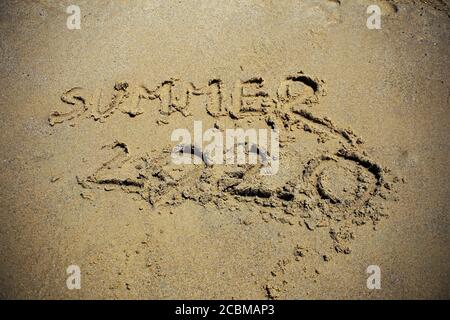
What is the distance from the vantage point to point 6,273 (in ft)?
6.14

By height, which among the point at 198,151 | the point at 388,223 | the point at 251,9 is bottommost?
the point at 388,223

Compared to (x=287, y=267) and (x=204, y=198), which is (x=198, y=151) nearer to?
(x=204, y=198)

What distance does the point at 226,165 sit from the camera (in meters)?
2.11

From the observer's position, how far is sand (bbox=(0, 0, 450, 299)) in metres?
1.82

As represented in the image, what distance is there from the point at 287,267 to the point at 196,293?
49 cm

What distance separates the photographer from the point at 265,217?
1.94 metres

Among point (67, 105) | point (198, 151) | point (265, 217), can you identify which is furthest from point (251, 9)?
point (265, 217)

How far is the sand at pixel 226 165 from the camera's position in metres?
1.82
